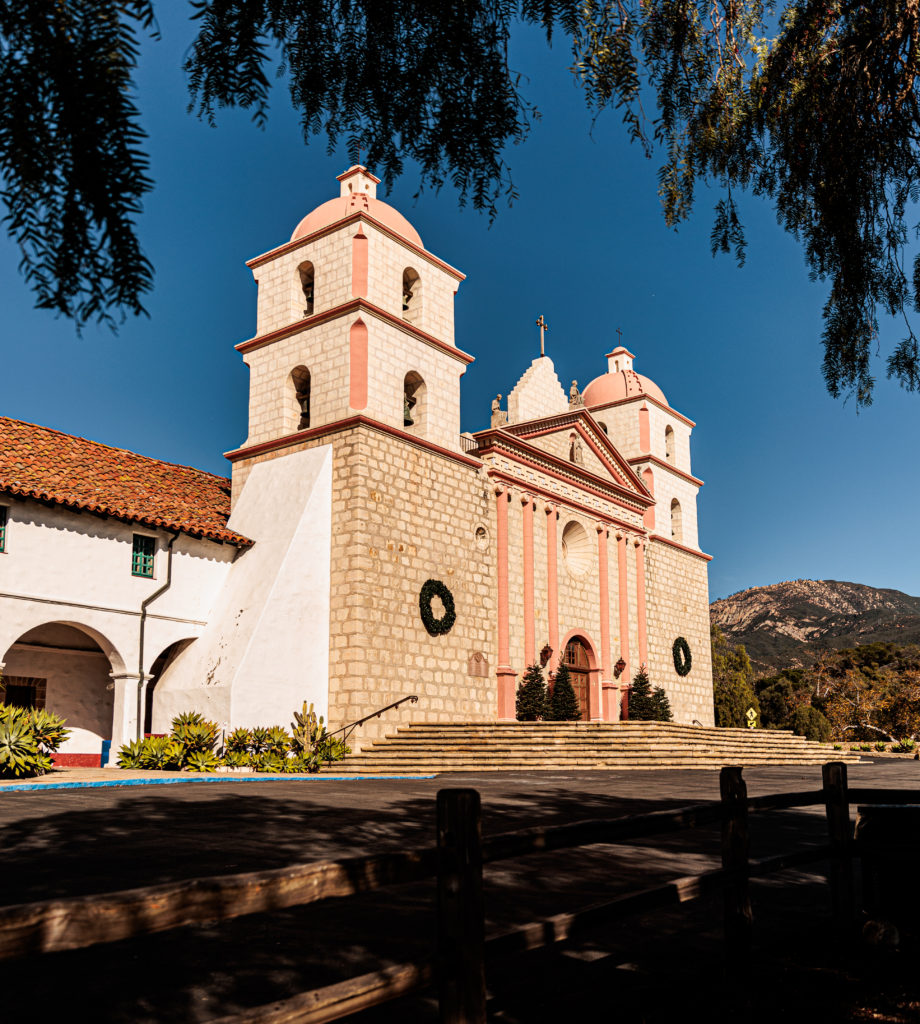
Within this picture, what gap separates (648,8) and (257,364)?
18368 millimetres

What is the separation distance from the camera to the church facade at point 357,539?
62.1ft

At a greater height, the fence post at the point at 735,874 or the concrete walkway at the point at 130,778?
the fence post at the point at 735,874

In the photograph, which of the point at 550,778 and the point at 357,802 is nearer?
the point at 357,802

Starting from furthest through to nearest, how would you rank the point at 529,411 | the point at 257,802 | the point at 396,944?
1. the point at 529,411
2. the point at 257,802
3. the point at 396,944

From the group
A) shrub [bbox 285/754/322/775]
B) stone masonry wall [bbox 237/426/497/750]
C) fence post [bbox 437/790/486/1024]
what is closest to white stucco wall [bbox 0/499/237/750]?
stone masonry wall [bbox 237/426/497/750]

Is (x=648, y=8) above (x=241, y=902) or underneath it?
above

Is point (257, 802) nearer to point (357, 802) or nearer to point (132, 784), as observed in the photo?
point (357, 802)

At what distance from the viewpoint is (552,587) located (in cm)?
2484

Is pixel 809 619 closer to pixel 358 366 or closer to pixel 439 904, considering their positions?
pixel 358 366

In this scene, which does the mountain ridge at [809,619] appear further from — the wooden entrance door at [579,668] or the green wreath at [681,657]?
the wooden entrance door at [579,668]

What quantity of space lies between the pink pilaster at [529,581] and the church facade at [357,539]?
0.05m

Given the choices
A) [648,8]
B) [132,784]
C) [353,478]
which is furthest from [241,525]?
[648,8]

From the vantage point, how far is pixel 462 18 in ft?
13.5

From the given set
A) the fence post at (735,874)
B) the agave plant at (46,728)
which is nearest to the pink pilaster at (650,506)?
the agave plant at (46,728)
